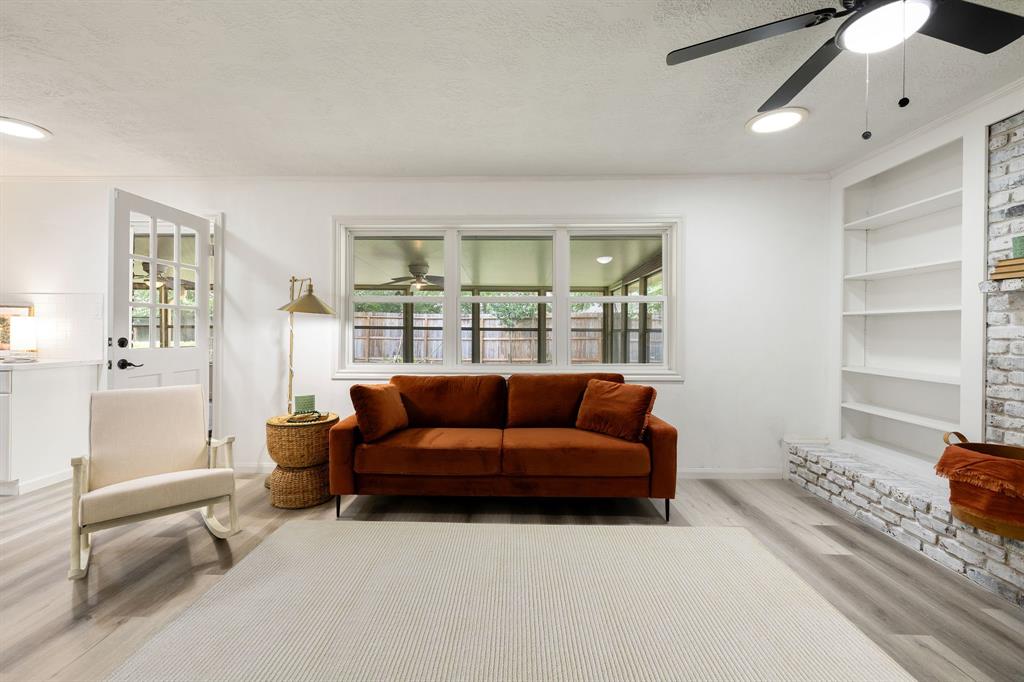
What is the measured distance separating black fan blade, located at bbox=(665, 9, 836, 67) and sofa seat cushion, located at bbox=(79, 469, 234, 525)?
293 centimetres

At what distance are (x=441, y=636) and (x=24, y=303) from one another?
4616mm

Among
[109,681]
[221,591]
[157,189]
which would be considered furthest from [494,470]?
[157,189]

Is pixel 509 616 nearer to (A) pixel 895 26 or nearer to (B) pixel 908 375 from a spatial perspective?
(A) pixel 895 26

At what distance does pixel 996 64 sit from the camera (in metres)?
2.12

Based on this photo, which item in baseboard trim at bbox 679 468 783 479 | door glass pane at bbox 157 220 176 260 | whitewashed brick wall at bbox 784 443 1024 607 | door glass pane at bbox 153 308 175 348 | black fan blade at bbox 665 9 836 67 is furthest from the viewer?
baseboard trim at bbox 679 468 783 479

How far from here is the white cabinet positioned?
9.73ft

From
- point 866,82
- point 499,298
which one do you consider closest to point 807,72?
point 866,82

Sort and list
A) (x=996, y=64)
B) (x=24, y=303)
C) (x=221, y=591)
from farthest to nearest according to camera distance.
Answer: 1. (x=24, y=303)
2. (x=996, y=64)
3. (x=221, y=591)

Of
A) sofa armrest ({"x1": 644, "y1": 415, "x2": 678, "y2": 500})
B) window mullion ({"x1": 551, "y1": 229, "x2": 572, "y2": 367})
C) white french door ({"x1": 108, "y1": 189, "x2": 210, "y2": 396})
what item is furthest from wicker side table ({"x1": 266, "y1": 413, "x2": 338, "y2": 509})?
sofa armrest ({"x1": 644, "y1": 415, "x2": 678, "y2": 500})

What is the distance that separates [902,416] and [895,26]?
251 centimetres

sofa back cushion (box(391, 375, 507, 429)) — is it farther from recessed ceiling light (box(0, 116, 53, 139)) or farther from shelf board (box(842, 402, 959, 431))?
recessed ceiling light (box(0, 116, 53, 139))

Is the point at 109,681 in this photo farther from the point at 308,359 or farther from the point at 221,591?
the point at 308,359

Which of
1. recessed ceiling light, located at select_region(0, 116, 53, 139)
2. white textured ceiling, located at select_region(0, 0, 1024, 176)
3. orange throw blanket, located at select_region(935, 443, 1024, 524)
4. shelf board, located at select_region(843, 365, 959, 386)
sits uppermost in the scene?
white textured ceiling, located at select_region(0, 0, 1024, 176)

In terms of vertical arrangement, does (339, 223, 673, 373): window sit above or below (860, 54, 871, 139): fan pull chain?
A: below
